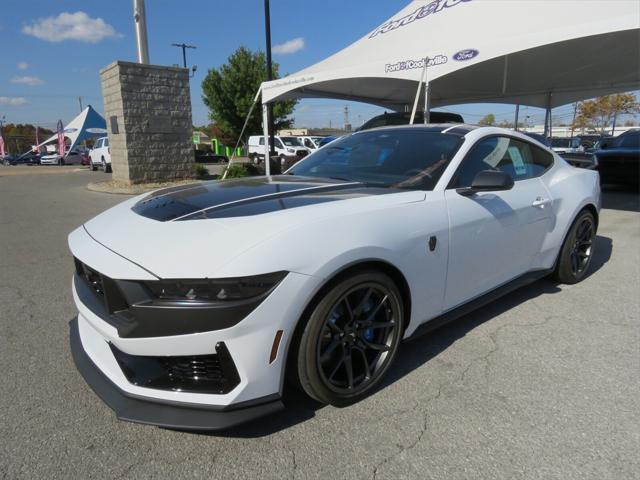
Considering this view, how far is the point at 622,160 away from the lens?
1056 cm

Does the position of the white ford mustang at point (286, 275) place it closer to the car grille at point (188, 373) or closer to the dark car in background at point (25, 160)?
the car grille at point (188, 373)

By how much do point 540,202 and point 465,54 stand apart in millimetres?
5099

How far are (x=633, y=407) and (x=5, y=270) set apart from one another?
5.62m

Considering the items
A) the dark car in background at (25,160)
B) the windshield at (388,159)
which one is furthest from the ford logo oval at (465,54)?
the dark car in background at (25,160)

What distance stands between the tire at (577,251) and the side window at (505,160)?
685 mm

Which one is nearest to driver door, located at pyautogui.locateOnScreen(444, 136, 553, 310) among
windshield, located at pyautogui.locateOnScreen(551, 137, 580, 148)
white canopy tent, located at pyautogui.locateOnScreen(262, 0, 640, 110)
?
white canopy tent, located at pyautogui.locateOnScreen(262, 0, 640, 110)

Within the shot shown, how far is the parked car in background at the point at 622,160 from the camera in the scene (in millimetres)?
10359

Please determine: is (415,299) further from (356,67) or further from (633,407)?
(356,67)

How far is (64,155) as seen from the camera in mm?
36219

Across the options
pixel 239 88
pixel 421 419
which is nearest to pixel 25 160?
pixel 239 88

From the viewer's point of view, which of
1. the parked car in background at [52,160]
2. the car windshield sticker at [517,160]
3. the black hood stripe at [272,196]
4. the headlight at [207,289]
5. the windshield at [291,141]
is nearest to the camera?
the headlight at [207,289]

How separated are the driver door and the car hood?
0.38m

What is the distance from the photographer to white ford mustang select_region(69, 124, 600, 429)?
1.78m

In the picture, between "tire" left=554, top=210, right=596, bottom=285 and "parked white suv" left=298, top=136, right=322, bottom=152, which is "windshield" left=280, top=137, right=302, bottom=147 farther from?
"tire" left=554, top=210, right=596, bottom=285
